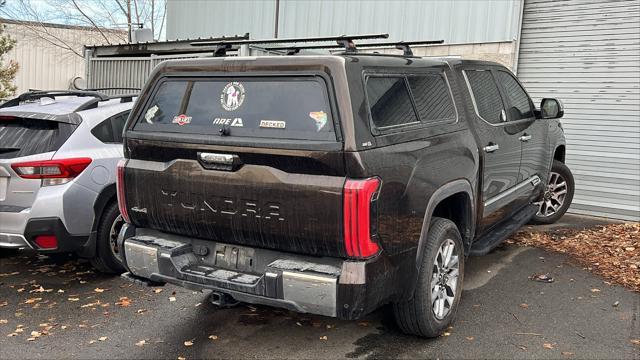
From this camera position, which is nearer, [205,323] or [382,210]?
[382,210]

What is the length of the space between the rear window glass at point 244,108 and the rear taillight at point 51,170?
134cm

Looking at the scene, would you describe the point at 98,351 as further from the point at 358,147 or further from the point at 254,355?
the point at 358,147

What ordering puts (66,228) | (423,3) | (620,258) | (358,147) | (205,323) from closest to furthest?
1. (358,147)
2. (205,323)
3. (66,228)
4. (620,258)
5. (423,3)

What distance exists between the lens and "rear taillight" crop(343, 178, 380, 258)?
3.20 m

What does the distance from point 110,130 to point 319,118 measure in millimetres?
2988

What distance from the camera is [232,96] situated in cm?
372

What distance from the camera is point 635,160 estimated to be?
8445mm

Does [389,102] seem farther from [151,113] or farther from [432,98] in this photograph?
[151,113]

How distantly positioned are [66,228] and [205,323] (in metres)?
1.53

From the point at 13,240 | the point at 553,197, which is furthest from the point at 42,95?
the point at 553,197

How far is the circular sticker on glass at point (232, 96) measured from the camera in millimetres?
3690

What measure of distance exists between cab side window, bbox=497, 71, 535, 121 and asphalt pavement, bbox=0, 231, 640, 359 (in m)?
1.57

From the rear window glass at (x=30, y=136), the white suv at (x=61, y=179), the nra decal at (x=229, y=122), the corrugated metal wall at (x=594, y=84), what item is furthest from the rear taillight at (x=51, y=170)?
the corrugated metal wall at (x=594, y=84)

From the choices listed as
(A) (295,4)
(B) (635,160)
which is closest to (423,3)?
(A) (295,4)
